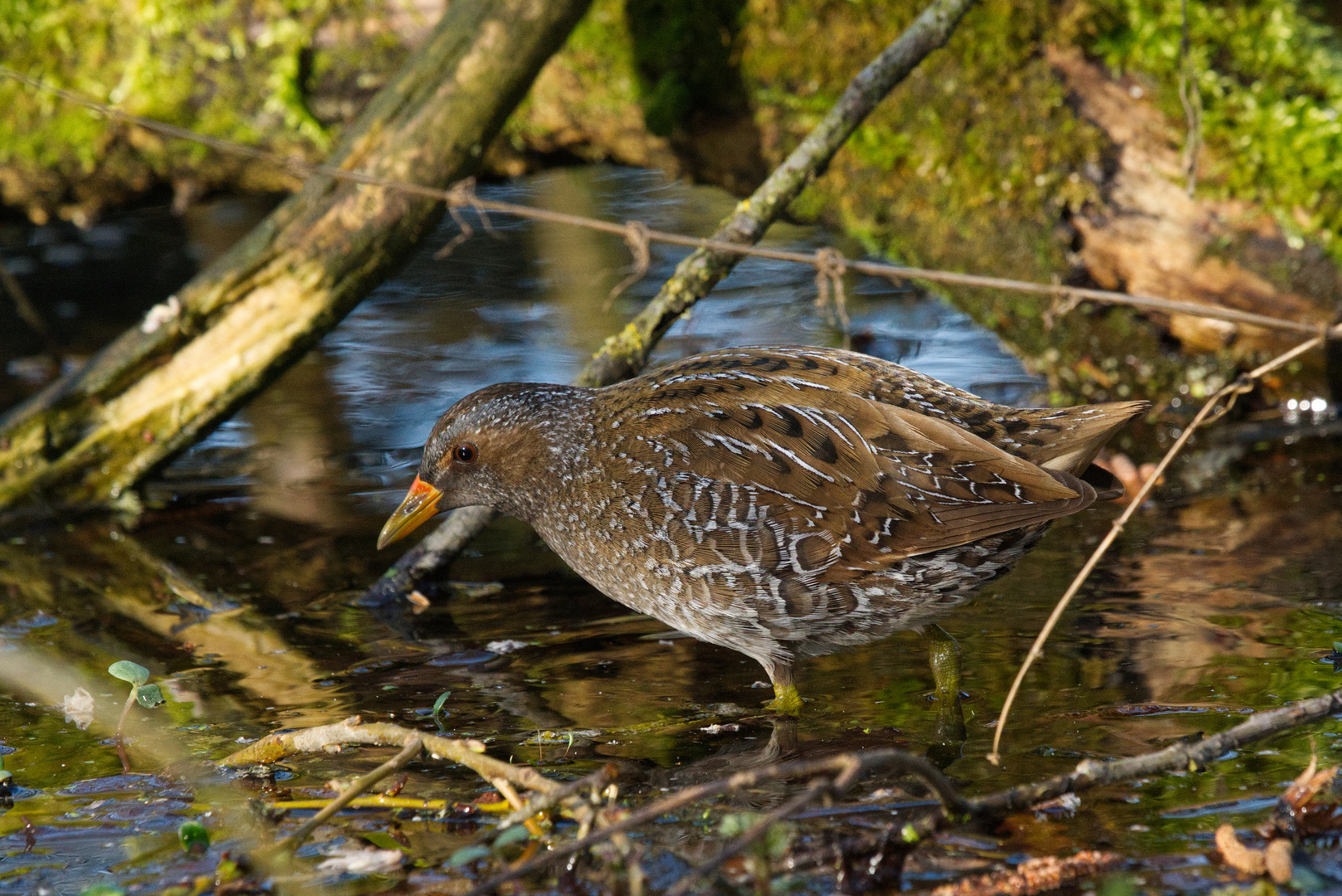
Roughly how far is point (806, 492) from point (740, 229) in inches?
61.7

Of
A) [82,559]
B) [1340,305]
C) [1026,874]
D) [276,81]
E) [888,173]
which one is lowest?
[82,559]

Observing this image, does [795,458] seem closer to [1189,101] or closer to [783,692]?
[783,692]

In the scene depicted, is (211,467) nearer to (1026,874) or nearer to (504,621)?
(504,621)

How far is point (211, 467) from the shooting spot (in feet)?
21.2

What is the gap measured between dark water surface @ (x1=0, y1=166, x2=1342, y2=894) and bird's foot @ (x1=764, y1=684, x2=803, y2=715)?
0.23 feet

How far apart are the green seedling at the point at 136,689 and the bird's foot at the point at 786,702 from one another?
1.76 metres

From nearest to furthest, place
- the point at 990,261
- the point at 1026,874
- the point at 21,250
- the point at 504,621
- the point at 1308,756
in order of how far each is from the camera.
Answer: the point at 1026,874 → the point at 1308,756 → the point at 504,621 → the point at 990,261 → the point at 21,250

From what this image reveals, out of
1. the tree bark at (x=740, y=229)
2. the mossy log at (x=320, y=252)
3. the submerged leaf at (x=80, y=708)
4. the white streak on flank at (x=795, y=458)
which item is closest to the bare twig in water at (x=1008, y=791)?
the white streak on flank at (x=795, y=458)

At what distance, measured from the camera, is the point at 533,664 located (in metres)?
4.11

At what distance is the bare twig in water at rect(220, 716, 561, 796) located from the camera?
2727 mm

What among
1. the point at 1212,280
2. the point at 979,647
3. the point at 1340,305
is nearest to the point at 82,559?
the point at 979,647

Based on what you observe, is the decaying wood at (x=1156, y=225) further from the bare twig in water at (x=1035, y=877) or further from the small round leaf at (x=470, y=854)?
the small round leaf at (x=470, y=854)

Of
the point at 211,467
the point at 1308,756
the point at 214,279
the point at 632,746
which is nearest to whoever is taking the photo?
the point at 1308,756

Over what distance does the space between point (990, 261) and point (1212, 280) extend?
1.03 m
